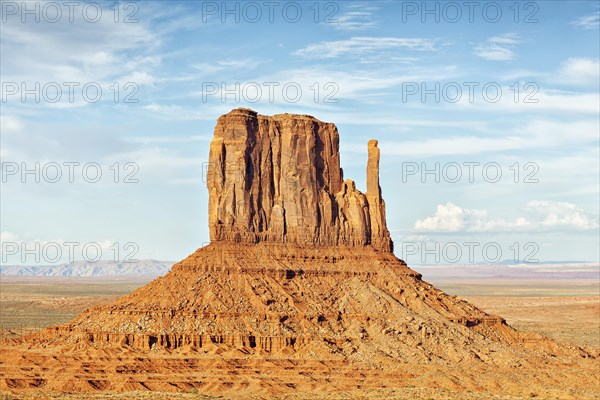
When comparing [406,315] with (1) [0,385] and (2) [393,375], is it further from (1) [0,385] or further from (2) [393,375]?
(1) [0,385]

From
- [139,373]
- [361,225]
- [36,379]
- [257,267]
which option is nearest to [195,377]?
[139,373]

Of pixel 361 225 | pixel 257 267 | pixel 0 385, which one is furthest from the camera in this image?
pixel 361 225

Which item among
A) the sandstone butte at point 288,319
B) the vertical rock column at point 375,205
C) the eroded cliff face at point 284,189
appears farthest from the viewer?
the vertical rock column at point 375,205

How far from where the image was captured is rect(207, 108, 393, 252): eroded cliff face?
107 metres

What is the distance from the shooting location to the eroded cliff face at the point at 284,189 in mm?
107062

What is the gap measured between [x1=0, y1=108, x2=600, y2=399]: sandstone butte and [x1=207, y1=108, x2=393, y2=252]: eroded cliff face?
117 mm

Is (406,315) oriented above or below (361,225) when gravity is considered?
below

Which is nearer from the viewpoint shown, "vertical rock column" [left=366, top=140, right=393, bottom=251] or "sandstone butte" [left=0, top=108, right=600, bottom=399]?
"sandstone butte" [left=0, top=108, right=600, bottom=399]

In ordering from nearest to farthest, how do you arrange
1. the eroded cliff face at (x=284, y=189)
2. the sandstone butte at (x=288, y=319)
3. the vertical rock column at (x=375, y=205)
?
1. the sandstone butte at (x=288, y=319)
2. the eroded cliff face at (x=284, y=189)
3. the vertical rock column at (x=375, y=205)

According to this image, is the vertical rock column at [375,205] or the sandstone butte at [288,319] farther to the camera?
the vertical rock column at [375,205]

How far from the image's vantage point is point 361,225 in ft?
361

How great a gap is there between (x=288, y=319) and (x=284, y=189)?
646 inches

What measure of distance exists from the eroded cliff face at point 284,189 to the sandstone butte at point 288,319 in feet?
0.38

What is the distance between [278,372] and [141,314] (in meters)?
15.3
